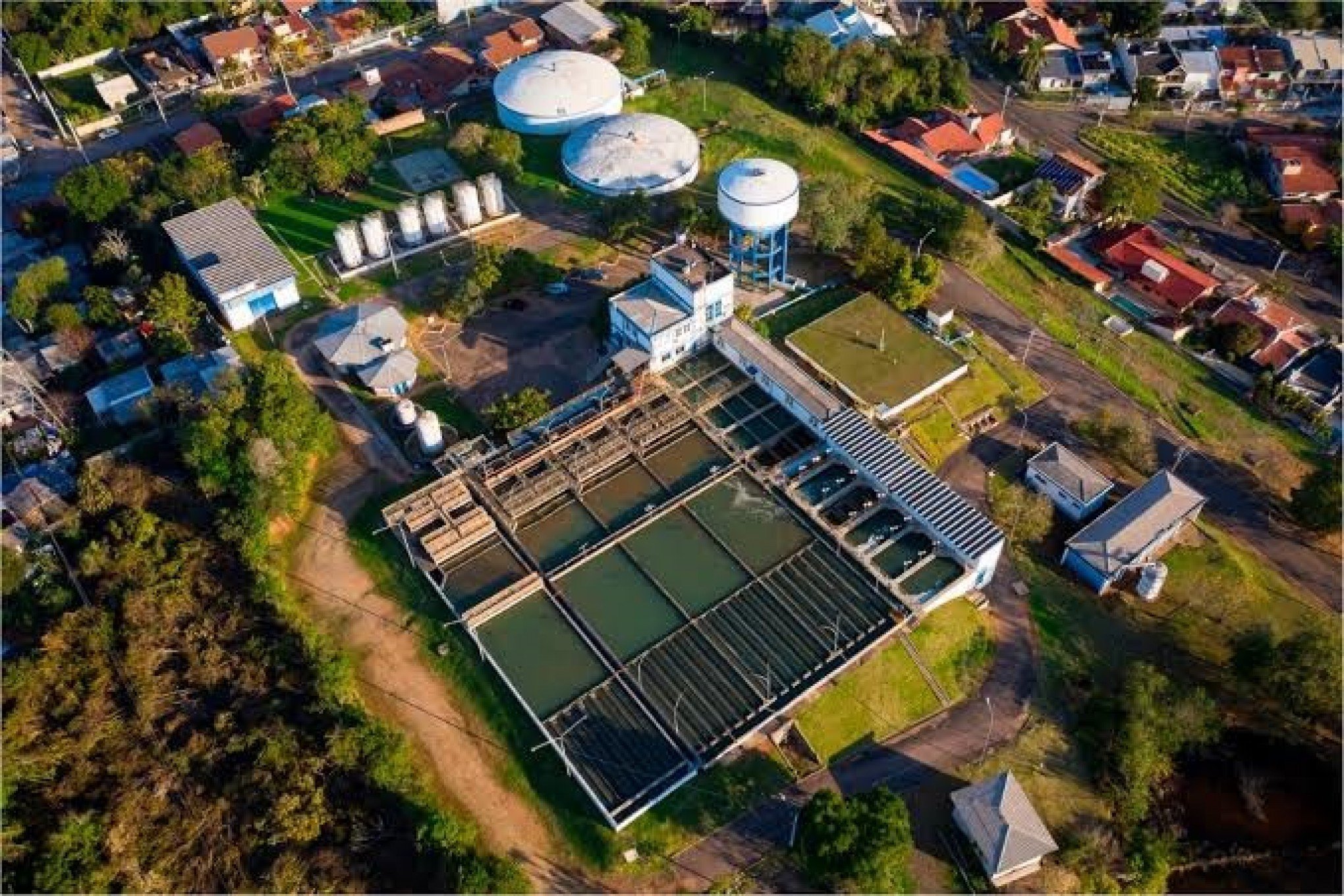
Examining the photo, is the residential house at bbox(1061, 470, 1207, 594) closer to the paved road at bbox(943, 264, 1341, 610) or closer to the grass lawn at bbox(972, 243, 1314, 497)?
the paved road at bbox(943, 264, 1341, 610)

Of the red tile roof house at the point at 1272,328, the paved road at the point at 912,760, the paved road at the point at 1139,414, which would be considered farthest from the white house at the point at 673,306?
the red tile roof house at the point at 1272,328

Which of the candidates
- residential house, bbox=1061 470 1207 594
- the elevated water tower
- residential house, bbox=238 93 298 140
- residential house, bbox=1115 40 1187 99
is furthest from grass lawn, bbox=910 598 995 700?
residential house, bbox=238 93 298 140

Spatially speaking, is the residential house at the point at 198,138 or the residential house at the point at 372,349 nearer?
the residential house at the point at 372,349

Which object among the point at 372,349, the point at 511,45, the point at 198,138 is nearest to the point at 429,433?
the point at 372,349

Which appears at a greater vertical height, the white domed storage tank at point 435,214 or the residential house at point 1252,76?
the white domed storage tank at point 435,214

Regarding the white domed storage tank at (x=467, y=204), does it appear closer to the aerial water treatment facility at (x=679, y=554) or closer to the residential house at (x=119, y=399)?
the aerial water treatment facility at (x=679, y=554)
